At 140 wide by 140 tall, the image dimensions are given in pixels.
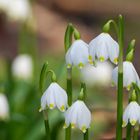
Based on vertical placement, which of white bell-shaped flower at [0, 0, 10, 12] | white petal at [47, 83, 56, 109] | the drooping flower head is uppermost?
white bell-shaped flower at [0, 0, 10, 12]

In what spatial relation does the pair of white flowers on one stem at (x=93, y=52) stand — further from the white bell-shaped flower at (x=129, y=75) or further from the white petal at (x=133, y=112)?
the white petal at (x=133, y=112)

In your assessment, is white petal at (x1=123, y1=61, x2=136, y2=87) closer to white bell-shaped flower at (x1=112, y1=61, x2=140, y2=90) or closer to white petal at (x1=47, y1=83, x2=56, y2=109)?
white bell-shaped flower at (x1=112, y1=61, x2=140, y2=90)

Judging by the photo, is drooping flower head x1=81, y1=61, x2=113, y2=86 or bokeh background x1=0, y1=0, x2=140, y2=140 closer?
bokeh background x1=0, y1=0, x2=140, y2=140

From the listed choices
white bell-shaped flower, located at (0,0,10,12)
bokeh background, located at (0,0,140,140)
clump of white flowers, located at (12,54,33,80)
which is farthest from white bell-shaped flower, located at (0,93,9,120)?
white bell-shaped flower, located at (0,0,10,12)

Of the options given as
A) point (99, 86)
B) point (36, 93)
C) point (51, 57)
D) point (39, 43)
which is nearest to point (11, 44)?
point (39, 43)

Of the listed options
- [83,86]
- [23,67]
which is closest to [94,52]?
[83,86]

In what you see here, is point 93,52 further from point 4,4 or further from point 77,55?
point 4,4

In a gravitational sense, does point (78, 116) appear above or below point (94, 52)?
below
